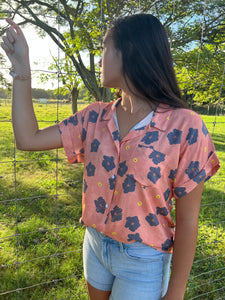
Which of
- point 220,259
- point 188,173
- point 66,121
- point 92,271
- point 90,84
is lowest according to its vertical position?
point 220,259

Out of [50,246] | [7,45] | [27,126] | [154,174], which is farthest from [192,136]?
[50,246]

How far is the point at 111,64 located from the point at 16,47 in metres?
0.36

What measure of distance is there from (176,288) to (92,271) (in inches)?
13.9

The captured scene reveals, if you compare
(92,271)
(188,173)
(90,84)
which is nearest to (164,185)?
(188,173)

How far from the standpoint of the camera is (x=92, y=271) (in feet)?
3.66

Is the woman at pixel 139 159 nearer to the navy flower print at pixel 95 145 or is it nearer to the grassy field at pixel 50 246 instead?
the navy flower print at pixel 95 145

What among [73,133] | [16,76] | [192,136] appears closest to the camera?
[192,136]

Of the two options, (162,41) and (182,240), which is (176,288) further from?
(162,41)

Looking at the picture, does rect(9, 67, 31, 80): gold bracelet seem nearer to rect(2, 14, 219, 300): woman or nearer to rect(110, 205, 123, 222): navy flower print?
rect(2, 14, 219, 300): woman

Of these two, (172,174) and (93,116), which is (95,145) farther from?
(172,174)

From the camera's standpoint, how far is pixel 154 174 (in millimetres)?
924

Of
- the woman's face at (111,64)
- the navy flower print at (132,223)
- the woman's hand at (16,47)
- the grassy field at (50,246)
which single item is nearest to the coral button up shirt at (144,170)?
the navy flower print at (132,223)

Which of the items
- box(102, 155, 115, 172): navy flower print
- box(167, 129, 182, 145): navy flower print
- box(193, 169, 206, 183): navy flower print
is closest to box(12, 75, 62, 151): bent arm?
box(102, 155, 115, 172): navy flower print

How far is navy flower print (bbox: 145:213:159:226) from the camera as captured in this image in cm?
97
